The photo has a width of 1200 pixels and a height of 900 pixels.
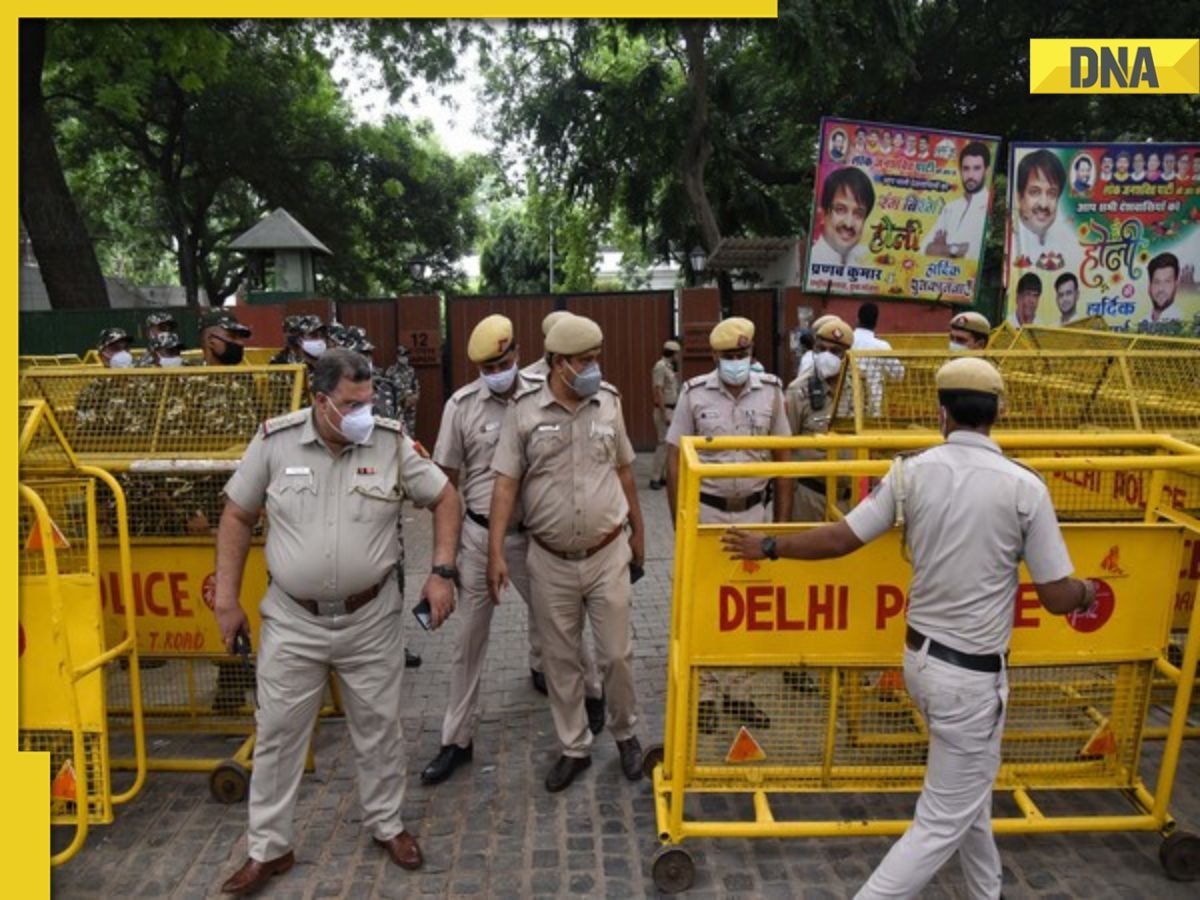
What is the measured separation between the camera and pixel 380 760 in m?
3.62

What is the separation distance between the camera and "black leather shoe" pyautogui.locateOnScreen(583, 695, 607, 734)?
471 centimetres

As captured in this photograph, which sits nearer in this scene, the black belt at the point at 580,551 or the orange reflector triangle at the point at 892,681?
the orange reflector triangle at the point at 892,681

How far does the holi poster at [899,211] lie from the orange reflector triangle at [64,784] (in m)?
9.97

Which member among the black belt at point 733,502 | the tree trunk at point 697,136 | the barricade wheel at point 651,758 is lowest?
the barricade wheel at point 651,758

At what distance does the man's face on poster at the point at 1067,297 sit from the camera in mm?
11797

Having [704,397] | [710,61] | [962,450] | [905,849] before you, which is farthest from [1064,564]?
[710,61]

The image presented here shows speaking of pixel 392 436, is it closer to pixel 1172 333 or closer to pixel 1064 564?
pixel 1064 564

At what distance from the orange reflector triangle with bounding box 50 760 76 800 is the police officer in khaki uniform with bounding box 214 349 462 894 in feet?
2.22

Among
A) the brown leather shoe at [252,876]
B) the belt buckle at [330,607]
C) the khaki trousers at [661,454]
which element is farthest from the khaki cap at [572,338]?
the khaki trousers at [661,454]

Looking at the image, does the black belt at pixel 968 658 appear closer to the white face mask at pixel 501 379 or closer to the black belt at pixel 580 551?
the black belt at pixel 580 551

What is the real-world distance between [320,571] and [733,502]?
207 centimetres

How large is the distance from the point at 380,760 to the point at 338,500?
1.04m

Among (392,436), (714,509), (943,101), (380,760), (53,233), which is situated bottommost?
(380,760)

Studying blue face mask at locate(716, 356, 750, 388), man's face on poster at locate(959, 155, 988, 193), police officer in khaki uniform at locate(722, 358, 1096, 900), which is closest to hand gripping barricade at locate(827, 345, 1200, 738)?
blue face mask at locate(716, 356, 750, 388)
